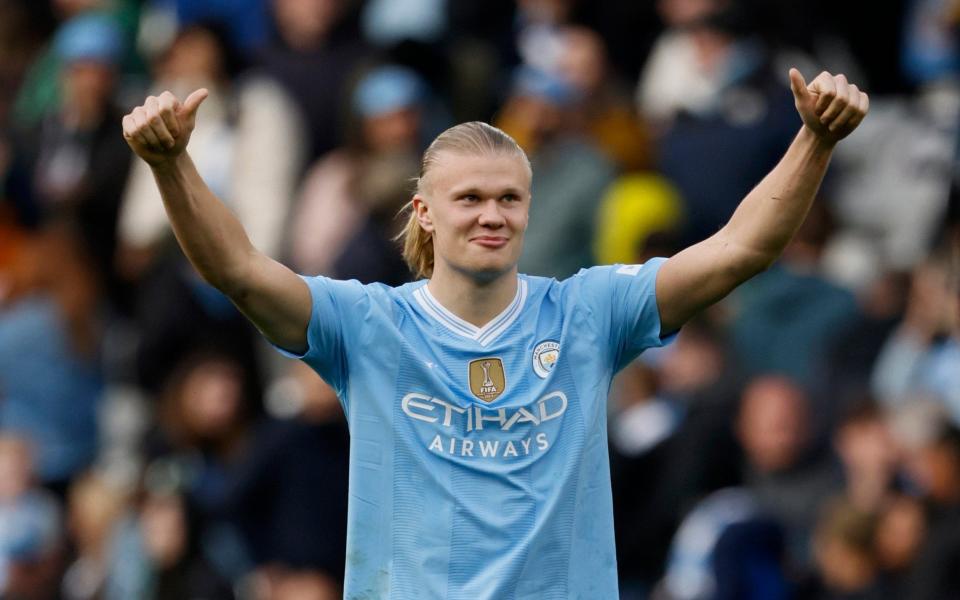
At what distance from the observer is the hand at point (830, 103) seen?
19.2 ft

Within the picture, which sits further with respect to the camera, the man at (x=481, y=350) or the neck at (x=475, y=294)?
the neck at (x=475, y=294)

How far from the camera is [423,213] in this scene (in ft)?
20.6

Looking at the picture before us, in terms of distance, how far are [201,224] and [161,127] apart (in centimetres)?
29

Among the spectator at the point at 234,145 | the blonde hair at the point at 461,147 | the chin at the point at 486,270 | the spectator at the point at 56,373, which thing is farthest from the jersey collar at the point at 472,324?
the spectator at the point at 56,373

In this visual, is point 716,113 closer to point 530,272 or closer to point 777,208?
point 530,272

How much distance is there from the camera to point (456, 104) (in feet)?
42.4

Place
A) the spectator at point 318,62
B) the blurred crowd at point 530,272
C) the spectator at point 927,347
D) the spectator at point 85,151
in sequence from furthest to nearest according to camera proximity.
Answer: the spectator at point 85,151 < the spectator at point 318,62 < the spectator at point 927,347 < the blurred crowd at point 530,272

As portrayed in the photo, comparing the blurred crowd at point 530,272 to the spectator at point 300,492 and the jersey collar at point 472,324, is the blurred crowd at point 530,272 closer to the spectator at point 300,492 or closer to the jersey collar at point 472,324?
the spectator at point 300,492

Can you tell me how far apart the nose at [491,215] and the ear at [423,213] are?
0.87 ft

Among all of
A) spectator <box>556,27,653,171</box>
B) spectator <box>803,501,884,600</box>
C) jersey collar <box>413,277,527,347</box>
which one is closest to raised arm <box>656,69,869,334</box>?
jersey collar <box>413,277,527,347</box>

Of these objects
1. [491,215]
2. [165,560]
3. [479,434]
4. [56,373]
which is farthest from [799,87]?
[56,373]

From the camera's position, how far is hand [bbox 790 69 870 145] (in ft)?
19.2

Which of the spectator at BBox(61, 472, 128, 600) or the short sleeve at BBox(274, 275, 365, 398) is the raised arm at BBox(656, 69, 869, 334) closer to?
the short sleeve at BBox(274, 275, 365, 398)

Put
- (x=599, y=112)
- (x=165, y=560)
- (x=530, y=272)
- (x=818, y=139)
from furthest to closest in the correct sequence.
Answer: (x=599, y=112) → (x=165, y=560) → (x=530, y=272) → (x=818, y=139)
